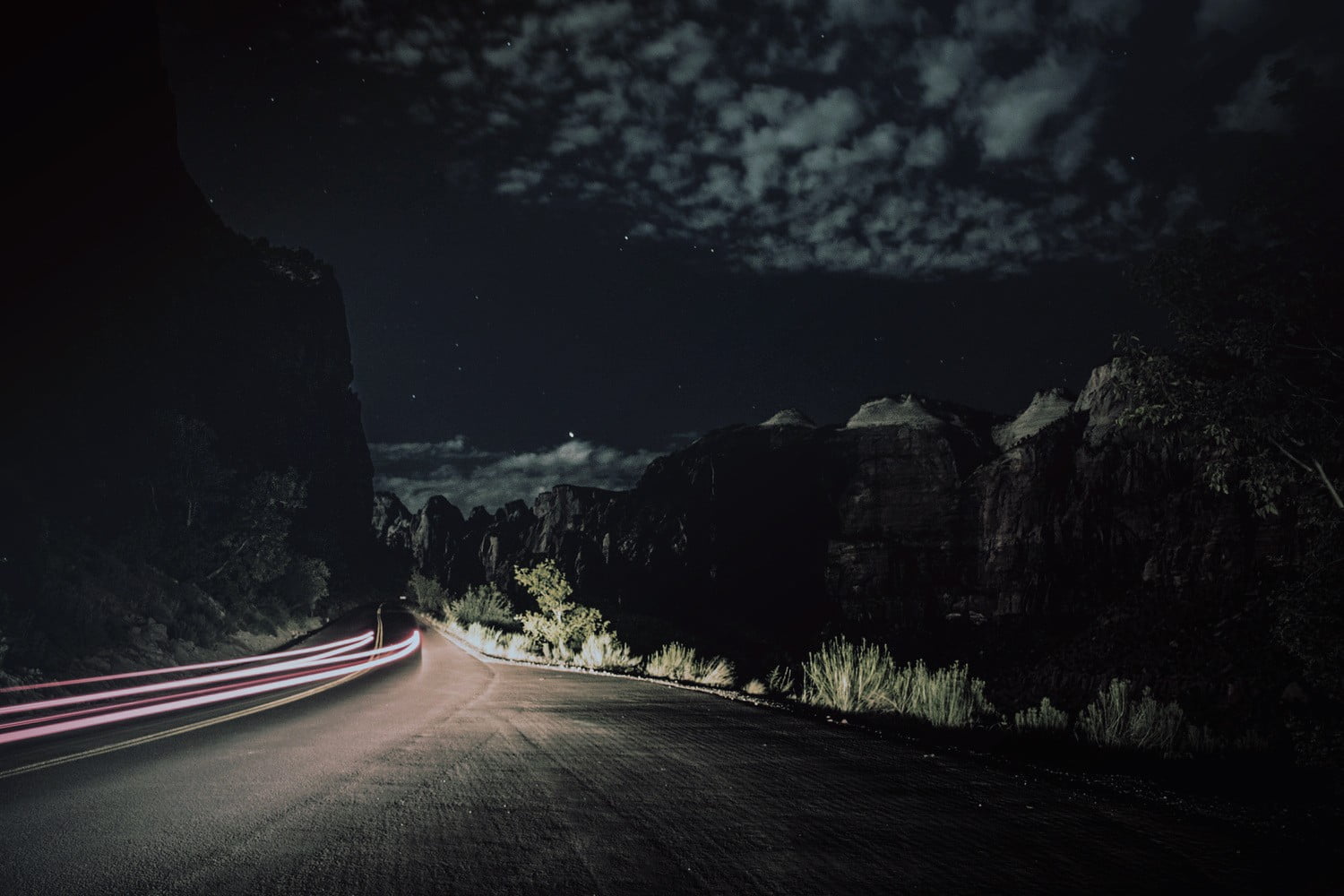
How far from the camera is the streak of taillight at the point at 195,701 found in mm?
8828

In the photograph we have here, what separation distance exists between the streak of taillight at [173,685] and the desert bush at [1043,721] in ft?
46.3

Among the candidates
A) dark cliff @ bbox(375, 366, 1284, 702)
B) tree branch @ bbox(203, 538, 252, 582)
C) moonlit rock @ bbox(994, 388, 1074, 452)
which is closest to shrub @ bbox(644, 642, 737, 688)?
tree branch @ bbox(203, 538, 252, 582)

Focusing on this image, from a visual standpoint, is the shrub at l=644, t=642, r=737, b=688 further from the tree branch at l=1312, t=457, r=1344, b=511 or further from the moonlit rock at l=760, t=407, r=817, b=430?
the moonlit rock at l=760, t=407, r=817, b=430

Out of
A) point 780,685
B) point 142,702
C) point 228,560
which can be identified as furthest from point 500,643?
point 780,685

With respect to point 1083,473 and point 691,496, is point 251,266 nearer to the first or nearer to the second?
point 691,496

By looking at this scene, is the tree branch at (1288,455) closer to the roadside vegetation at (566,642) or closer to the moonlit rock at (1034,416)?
the roadside vegetation at (566,642)

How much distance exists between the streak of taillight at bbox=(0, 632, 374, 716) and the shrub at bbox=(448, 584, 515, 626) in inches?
500

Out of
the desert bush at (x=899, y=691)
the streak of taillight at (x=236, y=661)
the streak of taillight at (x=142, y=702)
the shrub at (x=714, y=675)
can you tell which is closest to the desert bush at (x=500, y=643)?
the streak of taillight at (x=142, y=702)

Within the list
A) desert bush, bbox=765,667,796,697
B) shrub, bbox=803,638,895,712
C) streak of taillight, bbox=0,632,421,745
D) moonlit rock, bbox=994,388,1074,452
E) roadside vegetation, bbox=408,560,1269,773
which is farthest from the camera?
moonlit rock, bbox=994,388,1074,452

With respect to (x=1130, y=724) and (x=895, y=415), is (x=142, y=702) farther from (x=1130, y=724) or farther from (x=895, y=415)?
(x=895, y=415)

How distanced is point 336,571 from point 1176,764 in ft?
283

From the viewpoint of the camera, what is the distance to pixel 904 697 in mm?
8562

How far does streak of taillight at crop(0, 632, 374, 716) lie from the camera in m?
11.5

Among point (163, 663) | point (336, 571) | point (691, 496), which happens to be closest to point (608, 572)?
point (691, 496)
